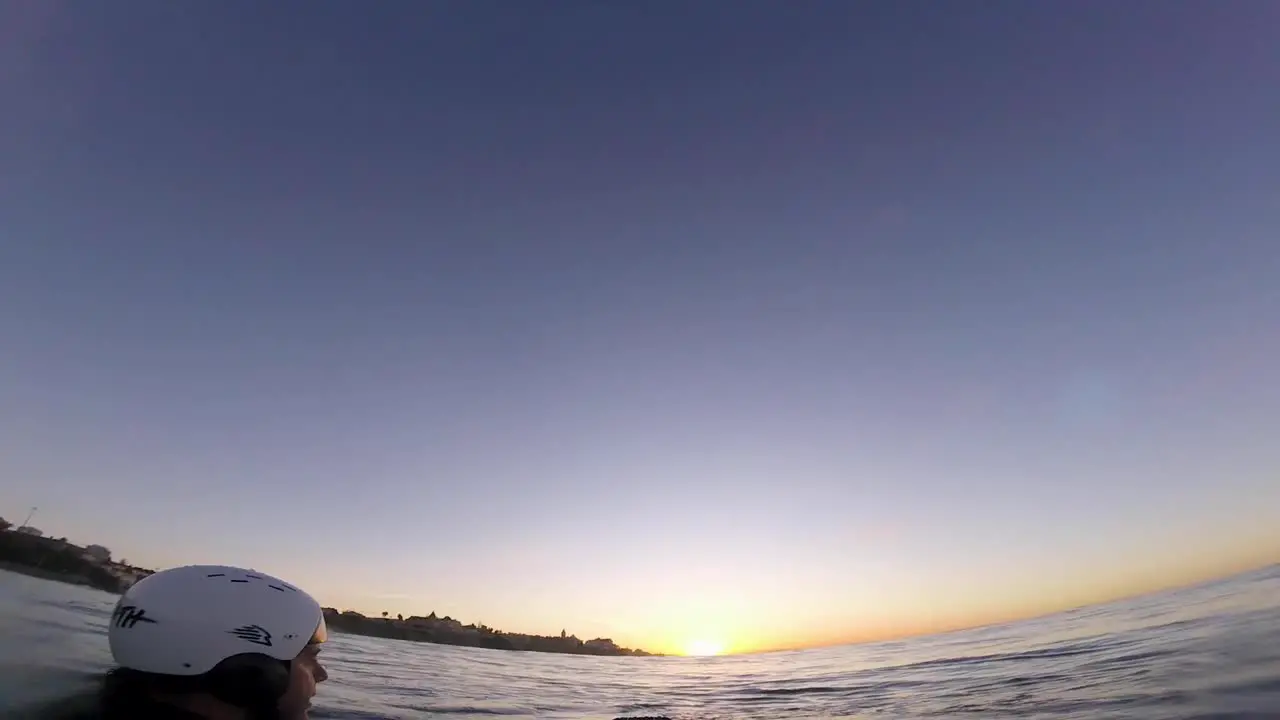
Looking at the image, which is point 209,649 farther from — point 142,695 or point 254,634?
point 142,695

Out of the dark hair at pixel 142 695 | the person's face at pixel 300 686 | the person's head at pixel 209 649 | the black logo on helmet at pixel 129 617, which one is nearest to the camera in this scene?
the dark hair at pixel 142 695

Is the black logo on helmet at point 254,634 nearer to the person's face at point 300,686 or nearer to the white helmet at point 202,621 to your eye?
the white helmet at point 202,621

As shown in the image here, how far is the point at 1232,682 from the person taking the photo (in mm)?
6957

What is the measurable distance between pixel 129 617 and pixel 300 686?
4.48 feet

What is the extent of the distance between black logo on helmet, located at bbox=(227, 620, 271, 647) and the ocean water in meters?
1.46

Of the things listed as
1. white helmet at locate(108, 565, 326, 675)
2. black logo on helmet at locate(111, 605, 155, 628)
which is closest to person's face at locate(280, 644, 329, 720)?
white helmet at locate(108, 565, 326, 675)

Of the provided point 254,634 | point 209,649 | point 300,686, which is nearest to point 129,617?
point 209,649

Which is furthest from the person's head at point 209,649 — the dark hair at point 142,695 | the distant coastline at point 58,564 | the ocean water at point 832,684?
the distant coastline at point 58,564

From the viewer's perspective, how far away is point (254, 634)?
186 inches

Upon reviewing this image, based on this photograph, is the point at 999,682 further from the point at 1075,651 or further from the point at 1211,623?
the point at 1211,623

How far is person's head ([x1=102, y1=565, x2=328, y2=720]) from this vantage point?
4.45m

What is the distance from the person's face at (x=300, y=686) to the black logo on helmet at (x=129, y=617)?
110cm

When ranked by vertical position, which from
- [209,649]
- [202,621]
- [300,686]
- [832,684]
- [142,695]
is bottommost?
[832,684]

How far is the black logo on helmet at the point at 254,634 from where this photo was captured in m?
4.64
